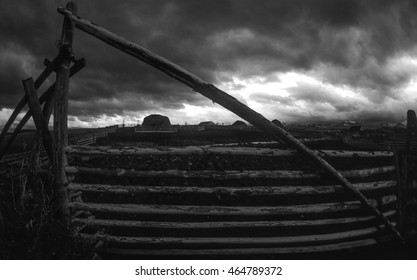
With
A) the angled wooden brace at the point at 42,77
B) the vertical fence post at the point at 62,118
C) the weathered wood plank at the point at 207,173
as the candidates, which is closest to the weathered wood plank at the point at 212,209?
the vertical fence post at the point at 62,118

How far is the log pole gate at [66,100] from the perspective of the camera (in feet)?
7.64

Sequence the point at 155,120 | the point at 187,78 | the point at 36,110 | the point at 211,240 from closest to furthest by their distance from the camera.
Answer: the point at 187,78
the point at 36,110
the point at 211,240
the point at 155,120

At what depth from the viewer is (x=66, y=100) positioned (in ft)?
8.71

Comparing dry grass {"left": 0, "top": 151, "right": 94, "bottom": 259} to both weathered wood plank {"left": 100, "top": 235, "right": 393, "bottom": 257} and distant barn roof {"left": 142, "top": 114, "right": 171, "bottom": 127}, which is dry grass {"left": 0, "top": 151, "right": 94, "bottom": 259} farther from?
distant barn roof {"left": 142, "top": 114, "right": 171, "bottom": 127}

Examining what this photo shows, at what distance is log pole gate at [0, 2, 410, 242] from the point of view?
2330 mm

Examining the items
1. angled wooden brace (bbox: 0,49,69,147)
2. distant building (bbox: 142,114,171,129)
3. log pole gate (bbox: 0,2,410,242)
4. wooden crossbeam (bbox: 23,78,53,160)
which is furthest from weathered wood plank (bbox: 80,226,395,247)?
distant building (bbox: 142,114,171,129)

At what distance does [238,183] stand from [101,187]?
167 inches

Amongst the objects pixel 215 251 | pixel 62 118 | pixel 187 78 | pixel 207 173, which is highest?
pixel 187 78

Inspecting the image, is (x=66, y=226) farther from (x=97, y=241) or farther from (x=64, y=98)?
(x=64, y=98)

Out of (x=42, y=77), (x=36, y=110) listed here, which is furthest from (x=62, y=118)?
(x=42, y=77)

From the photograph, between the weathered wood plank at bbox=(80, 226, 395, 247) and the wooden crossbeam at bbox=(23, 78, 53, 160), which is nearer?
the wooden crossbeam at bbox=(23, 78, 53, 160)

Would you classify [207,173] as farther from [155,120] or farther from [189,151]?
[155,120]

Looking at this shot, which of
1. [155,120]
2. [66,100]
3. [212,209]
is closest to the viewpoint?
[66,100]

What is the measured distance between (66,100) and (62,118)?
0.66ft
